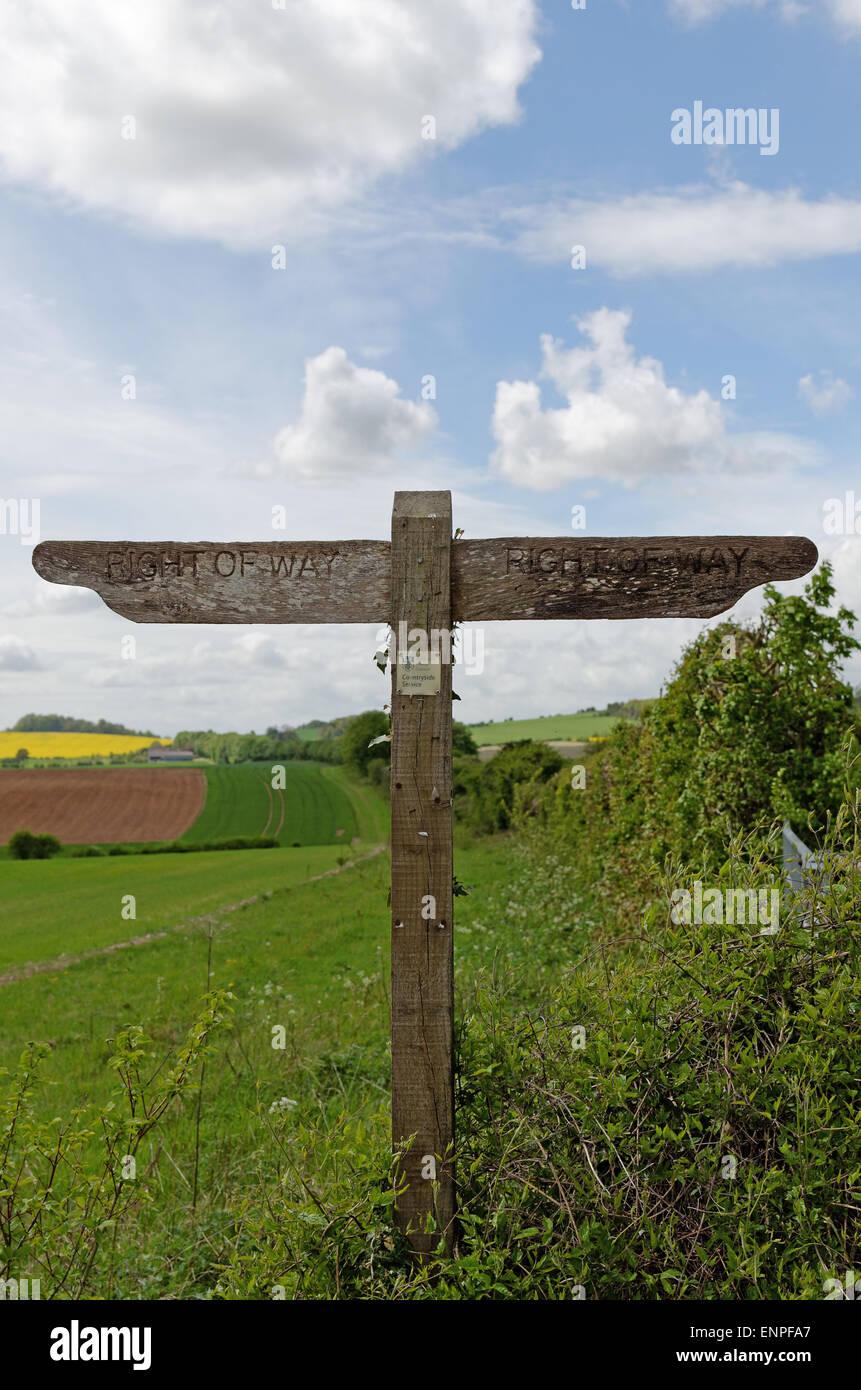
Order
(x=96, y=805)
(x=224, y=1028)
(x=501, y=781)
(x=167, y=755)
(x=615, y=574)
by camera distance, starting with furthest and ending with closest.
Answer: (x=167, y=755) < (x=96, y=805) < (x=501, y=781) < (x=224, y=1028) < (x=615, y=574)

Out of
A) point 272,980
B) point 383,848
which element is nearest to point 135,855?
point 383,848

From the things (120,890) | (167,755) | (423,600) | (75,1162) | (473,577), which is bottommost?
(120,890)

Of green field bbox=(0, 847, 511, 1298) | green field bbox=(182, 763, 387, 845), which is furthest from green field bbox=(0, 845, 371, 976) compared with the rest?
green field bbox=(182, 763, 387, 845)

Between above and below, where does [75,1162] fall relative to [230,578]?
below

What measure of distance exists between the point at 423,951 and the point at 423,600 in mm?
1410

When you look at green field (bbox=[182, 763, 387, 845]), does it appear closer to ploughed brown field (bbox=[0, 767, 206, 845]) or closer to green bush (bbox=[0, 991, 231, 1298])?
ploughed brown field (bbox=[0, 767, 206, 845])

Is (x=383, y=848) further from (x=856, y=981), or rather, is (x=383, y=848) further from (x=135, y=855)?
(x=856, y=981)

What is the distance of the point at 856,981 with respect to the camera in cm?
353

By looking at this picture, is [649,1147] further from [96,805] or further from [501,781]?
[96,805]

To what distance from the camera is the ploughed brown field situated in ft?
146

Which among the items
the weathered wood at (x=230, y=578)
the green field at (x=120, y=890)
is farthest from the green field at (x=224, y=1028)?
the weathered wood at (x=230, y=578)

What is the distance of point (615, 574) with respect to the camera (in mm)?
3830

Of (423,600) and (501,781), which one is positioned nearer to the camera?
(423,600)

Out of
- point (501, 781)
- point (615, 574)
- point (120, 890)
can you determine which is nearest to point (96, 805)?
point (120, 890)
